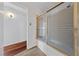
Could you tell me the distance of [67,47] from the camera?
108cm

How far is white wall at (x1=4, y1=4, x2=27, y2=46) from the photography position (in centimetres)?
88

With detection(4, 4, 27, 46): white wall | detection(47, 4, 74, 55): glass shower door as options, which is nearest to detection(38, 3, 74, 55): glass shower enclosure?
detection(47, 4, 74, 55): glass shower door

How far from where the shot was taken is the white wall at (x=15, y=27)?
2.89ft

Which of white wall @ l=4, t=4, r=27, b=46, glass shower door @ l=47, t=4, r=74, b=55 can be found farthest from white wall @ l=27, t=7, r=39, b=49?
glass shower door @ l=47, t=4, r=74, b=55

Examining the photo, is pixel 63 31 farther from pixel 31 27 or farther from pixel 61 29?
pixel 31 27

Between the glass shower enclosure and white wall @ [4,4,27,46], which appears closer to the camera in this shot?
white wall @ [4,4,27,46]

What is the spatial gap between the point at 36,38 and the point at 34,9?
11.2 inches

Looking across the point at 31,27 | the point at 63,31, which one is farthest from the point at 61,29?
the point at 31,27

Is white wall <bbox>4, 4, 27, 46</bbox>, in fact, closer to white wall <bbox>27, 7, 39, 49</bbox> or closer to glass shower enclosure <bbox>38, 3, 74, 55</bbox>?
white wall <bbox>27, 7, 39, 49</bbox>

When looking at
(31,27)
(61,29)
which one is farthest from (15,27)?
(61,29)

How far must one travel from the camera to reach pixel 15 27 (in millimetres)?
959

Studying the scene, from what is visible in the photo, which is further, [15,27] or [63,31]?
[63,31]

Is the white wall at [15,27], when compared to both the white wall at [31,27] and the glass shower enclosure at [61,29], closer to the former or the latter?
the white wall at [31,27]

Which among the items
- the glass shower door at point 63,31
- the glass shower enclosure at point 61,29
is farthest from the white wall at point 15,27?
the glass shower door at point 63,31
